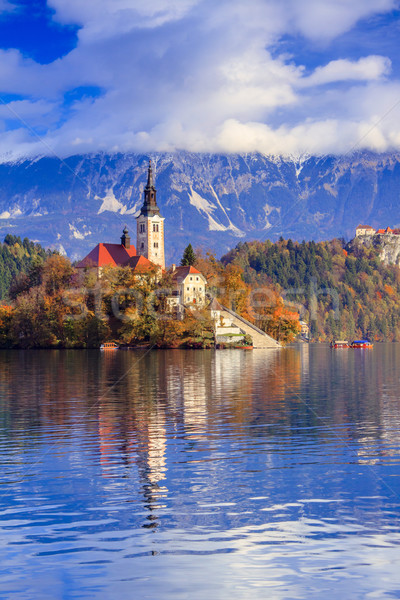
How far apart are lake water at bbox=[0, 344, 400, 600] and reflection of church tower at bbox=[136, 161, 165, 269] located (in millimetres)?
152897

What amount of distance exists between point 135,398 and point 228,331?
96.6 m

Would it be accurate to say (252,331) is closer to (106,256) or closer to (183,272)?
(183,272)

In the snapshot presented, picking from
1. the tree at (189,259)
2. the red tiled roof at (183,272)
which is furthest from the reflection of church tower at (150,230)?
the red tiled roof at (183,272)

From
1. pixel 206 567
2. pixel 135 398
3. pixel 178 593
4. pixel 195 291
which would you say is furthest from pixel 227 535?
pixel 195 291

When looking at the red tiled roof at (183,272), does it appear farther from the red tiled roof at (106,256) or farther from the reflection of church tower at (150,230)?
the reflection of church tower at (150,230)

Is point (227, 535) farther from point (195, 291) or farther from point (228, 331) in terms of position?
point (195, 291)

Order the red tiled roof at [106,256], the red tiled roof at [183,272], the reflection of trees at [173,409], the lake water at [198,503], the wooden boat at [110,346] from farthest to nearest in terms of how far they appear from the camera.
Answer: the red tiled roof at [106,256] < the red tiled roof at [183,272] < the wooden boat at [110,346] < the reflection of trees at [173,409] < the lake water at [198,503]

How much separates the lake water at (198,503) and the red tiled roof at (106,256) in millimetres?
135069

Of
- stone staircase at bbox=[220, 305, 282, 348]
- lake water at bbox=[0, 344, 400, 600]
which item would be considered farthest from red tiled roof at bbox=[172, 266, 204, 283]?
lake water at bbox=[0, 344, 400, 600]

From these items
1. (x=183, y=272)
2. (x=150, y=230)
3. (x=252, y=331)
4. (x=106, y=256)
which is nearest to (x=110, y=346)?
(x=252, y=331)

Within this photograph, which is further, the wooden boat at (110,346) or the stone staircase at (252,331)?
the stone staircase at (252,331)

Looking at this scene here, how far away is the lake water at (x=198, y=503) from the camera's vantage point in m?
14.3

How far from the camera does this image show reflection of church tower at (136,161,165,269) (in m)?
191

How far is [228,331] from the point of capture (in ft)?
462
